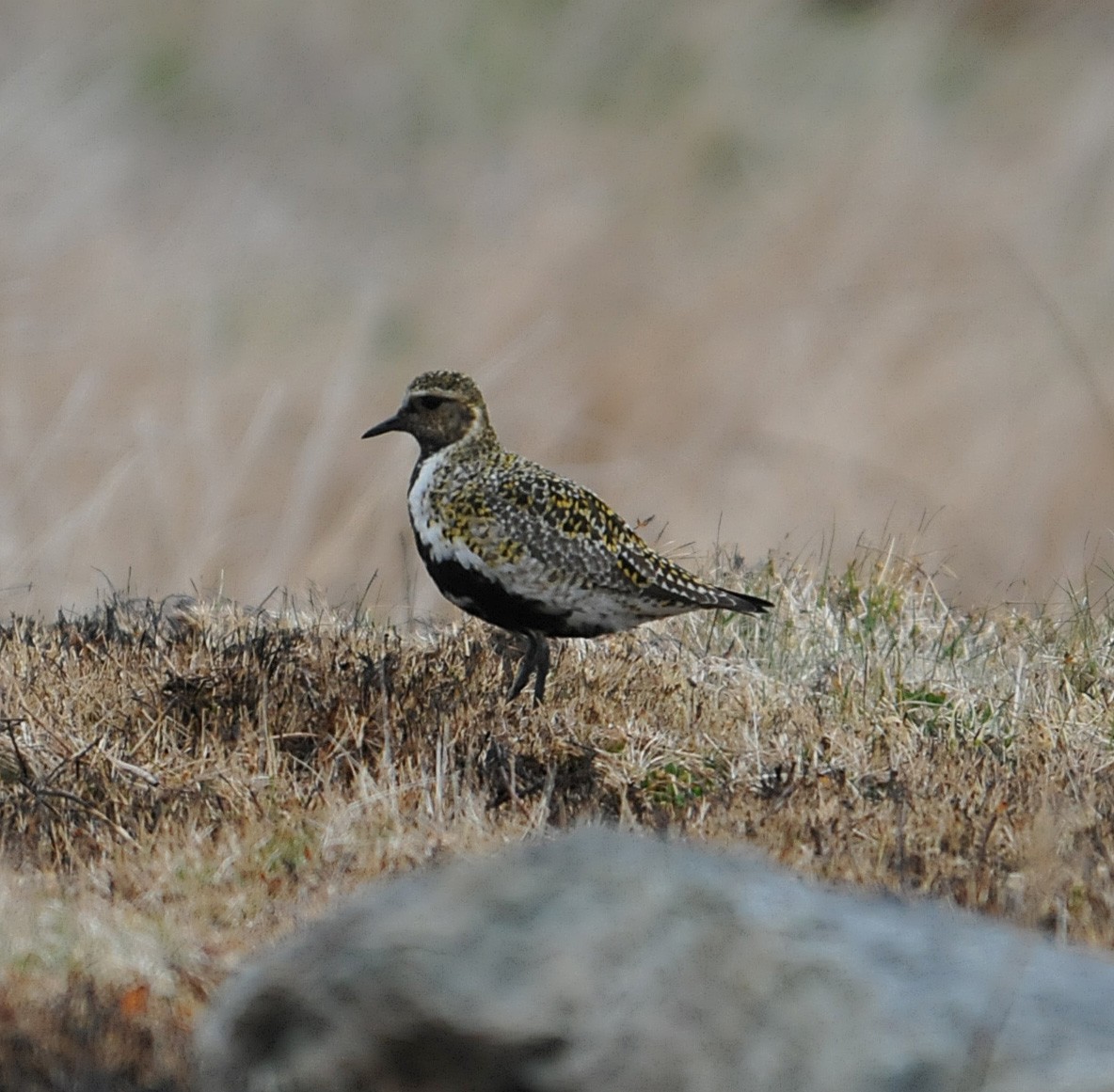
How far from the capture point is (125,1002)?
372cm

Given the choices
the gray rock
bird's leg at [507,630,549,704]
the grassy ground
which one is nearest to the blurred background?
the grassy ground

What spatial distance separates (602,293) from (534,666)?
20.7 feet

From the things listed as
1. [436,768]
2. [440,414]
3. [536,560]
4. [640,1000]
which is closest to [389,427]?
[440,414]

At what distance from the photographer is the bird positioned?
6121 mm

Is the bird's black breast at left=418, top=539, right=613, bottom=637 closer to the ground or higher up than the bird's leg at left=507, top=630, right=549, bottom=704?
higher up

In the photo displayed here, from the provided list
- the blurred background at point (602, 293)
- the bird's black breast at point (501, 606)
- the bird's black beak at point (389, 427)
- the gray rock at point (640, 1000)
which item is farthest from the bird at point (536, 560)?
the gray rock at point (640, 1000)

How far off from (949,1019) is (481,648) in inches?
156

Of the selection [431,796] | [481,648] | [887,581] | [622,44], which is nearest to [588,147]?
[622,44]

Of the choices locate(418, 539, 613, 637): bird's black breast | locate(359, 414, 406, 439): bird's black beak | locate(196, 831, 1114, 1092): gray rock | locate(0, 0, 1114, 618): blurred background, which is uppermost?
locate(0, 0, 1114, 618): blurred background

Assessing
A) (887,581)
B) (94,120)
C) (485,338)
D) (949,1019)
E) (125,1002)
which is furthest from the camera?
(94,120)

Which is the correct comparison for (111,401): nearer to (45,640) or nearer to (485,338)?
(485,338)

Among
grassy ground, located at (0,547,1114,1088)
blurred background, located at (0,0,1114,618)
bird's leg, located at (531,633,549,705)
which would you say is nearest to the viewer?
grassy ground, located at (0,547,1114,1088)

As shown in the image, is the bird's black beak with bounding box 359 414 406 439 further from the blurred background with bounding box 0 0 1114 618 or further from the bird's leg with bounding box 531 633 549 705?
the blurred background with bounding box 0 0 1114 618

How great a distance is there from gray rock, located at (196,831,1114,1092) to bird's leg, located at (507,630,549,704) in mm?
3071
